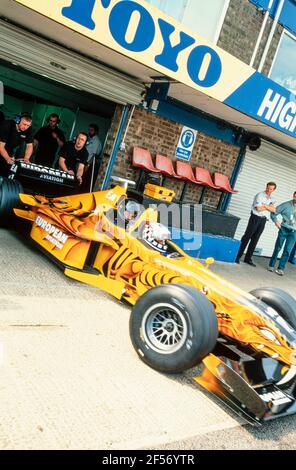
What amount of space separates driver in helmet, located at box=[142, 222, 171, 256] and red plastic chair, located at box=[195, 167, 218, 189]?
198 inches

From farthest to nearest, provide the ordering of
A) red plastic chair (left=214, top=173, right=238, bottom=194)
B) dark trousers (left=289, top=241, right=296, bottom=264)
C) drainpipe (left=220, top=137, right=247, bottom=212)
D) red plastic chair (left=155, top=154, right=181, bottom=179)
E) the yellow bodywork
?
dark trousers (left=289, top=241, right=296, bottom=264) → drainpipe (left=220, top=137, right=247, bottom=212) → red plastic chair (left=214, top=173, right=238, bottom=194) → red plastic chair (left=155, top=154, right=181, bottom=179) → the yellow bodywork

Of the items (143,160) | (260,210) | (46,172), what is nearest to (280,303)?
(46,172)

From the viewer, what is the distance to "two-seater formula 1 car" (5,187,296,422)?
135 inches

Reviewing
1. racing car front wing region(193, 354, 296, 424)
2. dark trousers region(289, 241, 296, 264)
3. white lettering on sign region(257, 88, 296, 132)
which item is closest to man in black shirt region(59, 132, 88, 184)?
white lettering on sign region(257, 88, 296, 132)

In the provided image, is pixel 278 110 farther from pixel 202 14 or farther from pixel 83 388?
pixel 83 388

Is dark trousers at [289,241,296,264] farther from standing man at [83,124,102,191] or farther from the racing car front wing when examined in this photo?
the racing car front wing

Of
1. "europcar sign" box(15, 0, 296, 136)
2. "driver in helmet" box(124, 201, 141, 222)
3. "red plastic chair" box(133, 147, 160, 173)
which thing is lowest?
"driver in helmet" box(124, 201, 141, 222)

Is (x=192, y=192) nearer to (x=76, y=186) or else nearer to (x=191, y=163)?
(x=191, y=163)

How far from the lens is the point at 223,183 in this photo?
34.0 ft

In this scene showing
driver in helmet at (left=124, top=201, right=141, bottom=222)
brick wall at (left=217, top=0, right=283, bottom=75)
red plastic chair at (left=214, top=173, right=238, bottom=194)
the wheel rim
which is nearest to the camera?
the wheel rim

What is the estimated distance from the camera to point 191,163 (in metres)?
9.95

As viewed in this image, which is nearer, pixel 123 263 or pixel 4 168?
pixel 123 263

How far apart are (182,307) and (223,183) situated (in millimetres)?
7245

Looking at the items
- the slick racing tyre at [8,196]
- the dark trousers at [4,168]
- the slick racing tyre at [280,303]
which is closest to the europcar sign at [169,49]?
the slick racing tyre at [8,196]
